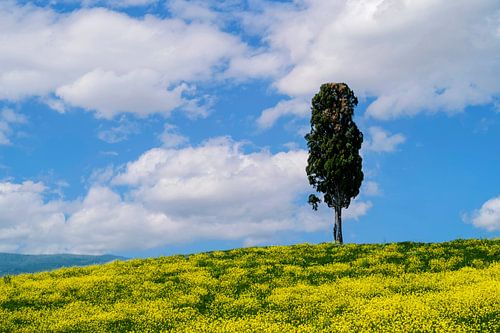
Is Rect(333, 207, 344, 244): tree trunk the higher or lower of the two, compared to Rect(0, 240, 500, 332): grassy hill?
higher

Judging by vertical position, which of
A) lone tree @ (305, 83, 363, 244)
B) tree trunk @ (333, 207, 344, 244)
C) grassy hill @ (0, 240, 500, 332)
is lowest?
grassy hill @ (0, 240, 500, 332)

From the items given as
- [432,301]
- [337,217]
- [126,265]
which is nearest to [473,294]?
[432,301]

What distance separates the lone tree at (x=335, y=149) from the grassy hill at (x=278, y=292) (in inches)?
730

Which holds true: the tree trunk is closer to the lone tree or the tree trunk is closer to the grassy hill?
the lone tree

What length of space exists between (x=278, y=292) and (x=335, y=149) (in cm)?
3348

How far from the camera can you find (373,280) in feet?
104

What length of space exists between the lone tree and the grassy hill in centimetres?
1854

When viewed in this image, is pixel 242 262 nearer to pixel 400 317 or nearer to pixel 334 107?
pixel 400 317

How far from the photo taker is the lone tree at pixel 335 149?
200 feet

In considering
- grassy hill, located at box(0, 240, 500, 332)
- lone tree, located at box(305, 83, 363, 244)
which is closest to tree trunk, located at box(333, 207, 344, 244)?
lone tree, located at box(305, 83, 363, 244)

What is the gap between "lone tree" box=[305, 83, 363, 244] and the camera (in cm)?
6103

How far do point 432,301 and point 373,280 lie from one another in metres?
6.13

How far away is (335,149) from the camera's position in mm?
61562

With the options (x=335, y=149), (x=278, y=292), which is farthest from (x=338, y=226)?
(x=278, y=292)
